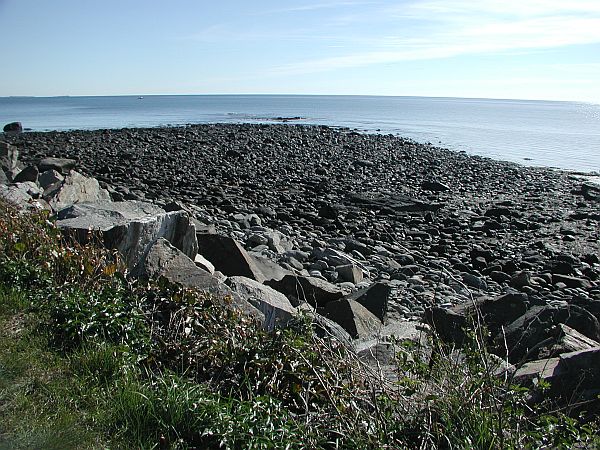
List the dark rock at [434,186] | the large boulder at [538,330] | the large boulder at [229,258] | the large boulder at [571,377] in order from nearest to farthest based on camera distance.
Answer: the large boulder at [571,377] → the large boulder at [538,330] → the large boulder at [229,258] → the dark rock at [434,186]

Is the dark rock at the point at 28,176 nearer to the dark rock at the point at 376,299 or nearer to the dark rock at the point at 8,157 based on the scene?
the dark rock at the point at 8,157

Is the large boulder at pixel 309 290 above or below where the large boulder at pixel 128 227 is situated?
below

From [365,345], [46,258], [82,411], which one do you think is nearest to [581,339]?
[365,345]

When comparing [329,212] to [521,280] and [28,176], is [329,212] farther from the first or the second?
[28,176]

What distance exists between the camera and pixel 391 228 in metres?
16.2

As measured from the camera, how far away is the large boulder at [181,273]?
602cm

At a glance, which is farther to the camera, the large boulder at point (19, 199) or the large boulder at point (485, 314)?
the large boulder at point (19, 199)

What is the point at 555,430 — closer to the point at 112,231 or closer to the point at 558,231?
the point at 112,231

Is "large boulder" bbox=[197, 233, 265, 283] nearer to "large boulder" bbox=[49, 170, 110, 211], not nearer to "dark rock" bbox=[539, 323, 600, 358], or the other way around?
"large boulder" bbox=[49, 170, 110, 211]

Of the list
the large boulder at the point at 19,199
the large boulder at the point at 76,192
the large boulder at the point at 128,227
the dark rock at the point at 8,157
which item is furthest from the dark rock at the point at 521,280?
the dark rock at the point at 8,157

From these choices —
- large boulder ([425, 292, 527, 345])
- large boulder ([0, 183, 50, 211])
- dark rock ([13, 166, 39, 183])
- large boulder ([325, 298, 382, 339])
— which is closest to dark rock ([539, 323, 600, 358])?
large boulder ([425, 292, 527, 345])

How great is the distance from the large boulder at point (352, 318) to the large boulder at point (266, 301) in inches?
22.9

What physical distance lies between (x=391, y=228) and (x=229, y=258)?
7566mm

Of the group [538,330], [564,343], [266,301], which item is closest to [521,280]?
[538,330]
